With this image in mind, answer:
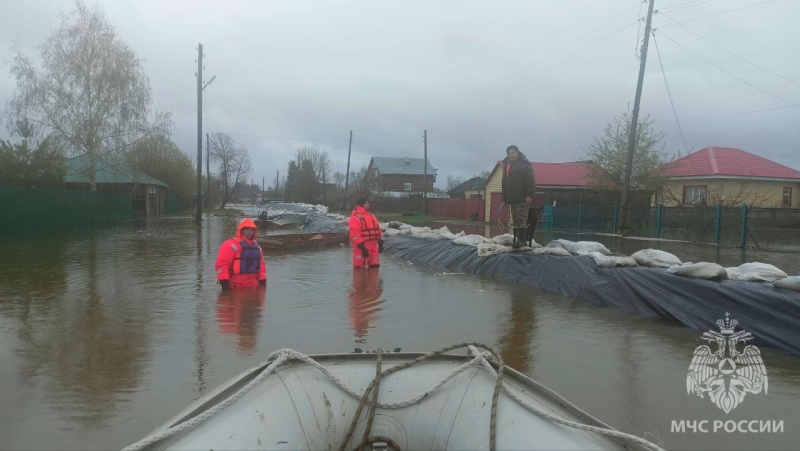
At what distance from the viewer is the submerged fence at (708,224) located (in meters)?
18.1

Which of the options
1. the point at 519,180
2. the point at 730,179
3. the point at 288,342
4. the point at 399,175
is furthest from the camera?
the point at 399,175

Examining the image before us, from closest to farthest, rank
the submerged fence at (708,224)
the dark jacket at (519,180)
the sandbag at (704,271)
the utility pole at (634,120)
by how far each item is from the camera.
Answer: the sandbag at (704,271) → the dark jacket at (519,180) → the submerged fence at (708,224) → the utility pole at (634,120)

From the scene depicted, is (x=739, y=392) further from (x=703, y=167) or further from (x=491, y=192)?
(x=491, y=192)

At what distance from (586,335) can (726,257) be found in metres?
8.77

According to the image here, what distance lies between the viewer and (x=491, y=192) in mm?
36562

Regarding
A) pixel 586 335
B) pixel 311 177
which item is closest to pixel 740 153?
pixel 586 335

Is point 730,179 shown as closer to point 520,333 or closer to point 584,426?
A: point 520,333

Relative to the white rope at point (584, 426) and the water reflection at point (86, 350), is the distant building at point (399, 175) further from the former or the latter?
the white rope at point (584, 426)

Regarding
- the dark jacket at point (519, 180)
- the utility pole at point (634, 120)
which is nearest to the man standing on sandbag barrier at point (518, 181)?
the dark jacket at point (519, 180)

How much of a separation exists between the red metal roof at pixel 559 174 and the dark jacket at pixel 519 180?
87.1 ft

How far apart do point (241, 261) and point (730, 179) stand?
28667 millimetres

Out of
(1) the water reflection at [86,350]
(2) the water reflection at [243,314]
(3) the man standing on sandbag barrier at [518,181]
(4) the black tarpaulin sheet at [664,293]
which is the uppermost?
(3) the man standing on sandbag barrier at [518,181]

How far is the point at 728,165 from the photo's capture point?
30.5 m

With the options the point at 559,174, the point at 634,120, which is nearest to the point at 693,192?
the point at 559,174
